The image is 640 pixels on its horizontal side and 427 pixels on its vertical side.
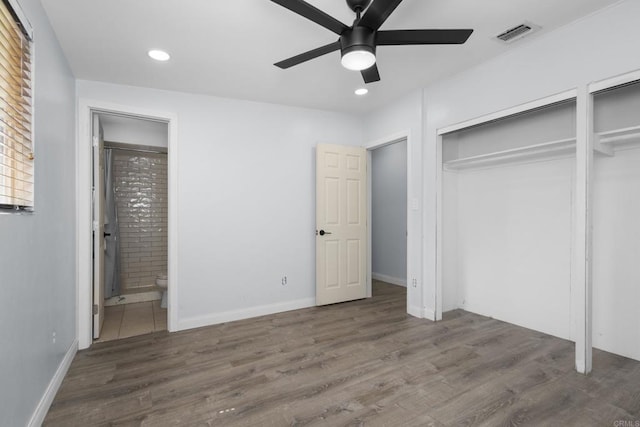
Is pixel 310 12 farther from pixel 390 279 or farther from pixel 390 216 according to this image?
pixel 390 279

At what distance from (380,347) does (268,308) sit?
60.8 inches

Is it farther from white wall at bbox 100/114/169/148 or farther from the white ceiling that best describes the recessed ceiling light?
white wall at bbox 100/114/169/148

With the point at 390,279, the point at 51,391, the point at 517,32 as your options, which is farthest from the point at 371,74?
the point at 390,279

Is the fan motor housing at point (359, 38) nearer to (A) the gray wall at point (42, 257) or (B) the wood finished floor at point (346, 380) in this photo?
(A) the gray wall at point (42, 257)

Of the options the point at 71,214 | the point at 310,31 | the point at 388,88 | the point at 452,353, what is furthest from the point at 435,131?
the point at 71,214

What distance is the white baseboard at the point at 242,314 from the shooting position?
3.48 meters

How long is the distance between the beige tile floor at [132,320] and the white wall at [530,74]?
3.13m

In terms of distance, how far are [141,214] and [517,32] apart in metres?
5.00

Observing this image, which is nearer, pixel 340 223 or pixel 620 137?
pixel 620 137

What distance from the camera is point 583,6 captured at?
7.23 ft

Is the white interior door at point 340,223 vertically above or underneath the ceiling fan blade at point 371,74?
underneath

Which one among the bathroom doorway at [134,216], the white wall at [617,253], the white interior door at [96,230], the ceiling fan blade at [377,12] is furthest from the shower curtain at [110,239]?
the white wall at [617,253]

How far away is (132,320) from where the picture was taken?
3.79 meters

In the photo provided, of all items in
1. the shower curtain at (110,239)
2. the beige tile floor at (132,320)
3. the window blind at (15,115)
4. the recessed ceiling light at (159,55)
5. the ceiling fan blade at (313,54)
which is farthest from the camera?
the shower curtain at (110,239)
